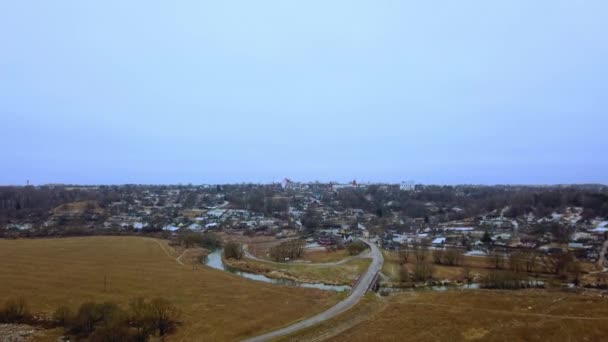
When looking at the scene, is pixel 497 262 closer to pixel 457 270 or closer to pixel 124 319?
pixel 457 270

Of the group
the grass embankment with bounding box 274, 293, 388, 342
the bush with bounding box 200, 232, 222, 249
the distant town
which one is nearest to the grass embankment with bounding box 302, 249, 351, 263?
the distant town

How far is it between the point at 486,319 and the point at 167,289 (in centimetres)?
2970

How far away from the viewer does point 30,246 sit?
220 feet

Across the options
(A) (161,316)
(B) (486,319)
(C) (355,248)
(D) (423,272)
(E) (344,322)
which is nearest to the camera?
(A) (161,316)

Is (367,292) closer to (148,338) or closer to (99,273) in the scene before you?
(148,338)

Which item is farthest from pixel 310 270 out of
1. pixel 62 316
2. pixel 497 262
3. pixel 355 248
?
pixel 62 316

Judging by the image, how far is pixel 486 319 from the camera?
99.8ft

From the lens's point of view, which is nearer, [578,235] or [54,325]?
[54,325]

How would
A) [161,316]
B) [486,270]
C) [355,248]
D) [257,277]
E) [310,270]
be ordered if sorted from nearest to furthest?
[161,316]
[257,277]
[486,270]
[310,270]
[355,248]

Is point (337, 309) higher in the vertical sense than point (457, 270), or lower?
higher

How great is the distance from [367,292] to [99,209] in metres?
106

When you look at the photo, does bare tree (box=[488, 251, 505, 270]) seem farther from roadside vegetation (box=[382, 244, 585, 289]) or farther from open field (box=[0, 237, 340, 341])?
open field (box=[0, 237, 340, 341])

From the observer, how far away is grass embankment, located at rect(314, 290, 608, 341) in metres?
27.5

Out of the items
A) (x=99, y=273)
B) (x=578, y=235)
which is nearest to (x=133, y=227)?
(x=99, y=273)
